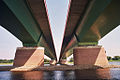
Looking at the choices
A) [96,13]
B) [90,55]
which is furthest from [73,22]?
[96,13]

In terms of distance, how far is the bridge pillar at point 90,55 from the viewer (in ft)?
87.1

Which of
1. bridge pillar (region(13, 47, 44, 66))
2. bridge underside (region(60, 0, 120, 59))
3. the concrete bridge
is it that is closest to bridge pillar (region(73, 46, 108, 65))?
the concrete bridge

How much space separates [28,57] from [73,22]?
47.5 feet

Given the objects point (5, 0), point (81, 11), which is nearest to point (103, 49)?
point (81, 11)

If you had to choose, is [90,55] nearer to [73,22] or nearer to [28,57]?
[73,22]

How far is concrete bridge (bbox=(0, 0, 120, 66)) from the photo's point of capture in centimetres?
1316

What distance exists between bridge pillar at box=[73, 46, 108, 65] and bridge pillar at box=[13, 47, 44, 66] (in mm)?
9653

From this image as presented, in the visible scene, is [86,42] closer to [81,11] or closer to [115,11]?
[81,11]

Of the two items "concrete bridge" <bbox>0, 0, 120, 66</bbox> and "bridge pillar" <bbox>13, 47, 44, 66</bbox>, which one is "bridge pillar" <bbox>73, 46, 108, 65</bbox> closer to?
"concrete bridge" <bbox>0, 0, 120, 66</bbox>

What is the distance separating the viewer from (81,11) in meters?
19.1

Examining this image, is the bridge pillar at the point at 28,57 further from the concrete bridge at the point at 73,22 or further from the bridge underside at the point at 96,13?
the bridge underside at the point at 96,13

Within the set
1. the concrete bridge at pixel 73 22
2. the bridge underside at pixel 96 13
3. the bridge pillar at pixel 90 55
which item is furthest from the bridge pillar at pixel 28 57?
the bridge underside at pixel 96 13

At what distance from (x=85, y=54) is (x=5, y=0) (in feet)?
71.8

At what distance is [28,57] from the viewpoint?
2722 cm
